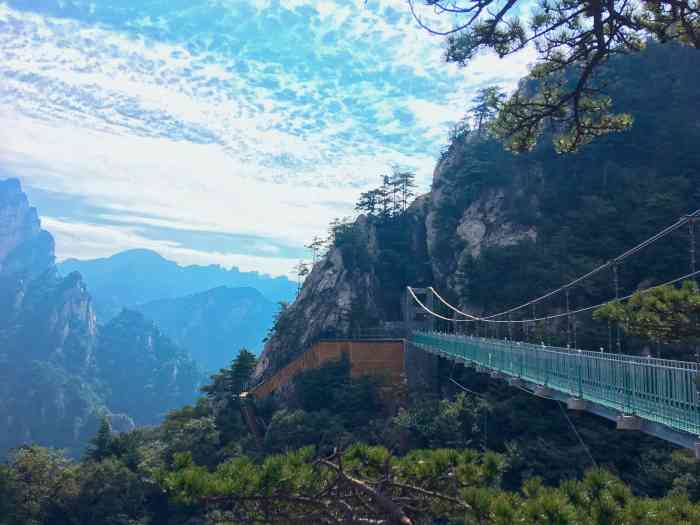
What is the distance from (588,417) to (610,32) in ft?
36.7

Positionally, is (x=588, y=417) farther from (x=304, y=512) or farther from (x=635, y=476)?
(x=304, y=512)

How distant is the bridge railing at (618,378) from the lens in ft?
14.2

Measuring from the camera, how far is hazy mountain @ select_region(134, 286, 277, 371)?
14262 cm

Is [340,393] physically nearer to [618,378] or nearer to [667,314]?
[618,378]

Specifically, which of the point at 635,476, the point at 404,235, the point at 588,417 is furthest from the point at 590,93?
the point at 404,235

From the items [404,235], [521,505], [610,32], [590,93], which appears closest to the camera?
[521,505]

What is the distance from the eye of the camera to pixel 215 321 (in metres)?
150

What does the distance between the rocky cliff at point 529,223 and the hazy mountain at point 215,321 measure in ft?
375

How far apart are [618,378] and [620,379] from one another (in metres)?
0.02

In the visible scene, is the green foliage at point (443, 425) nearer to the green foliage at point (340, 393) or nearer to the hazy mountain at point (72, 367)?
the green foliage at point (340, 393)

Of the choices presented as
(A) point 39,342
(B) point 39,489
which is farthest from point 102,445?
(A) point 39,342

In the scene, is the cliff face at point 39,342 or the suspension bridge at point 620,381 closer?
the suspension bridge at point 620,381

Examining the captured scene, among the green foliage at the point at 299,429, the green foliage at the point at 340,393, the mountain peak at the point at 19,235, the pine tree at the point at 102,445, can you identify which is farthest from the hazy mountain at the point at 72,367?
the green foliage at the point at 299,429

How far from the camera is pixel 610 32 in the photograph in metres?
3.67
